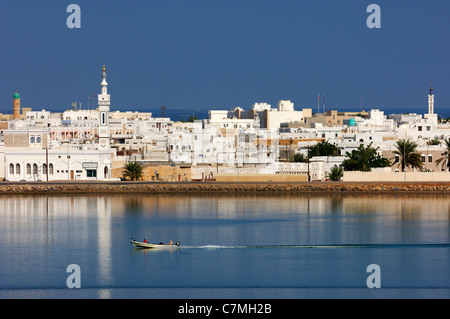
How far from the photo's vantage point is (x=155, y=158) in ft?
210

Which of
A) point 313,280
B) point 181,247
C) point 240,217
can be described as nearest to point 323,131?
point 240,217

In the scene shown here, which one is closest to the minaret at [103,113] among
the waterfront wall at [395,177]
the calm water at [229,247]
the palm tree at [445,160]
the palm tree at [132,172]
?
the palm tree at [132,172]

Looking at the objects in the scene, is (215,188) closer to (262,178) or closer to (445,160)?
(262,178)

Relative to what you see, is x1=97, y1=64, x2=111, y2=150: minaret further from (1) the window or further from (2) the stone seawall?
(2) the stone seawall

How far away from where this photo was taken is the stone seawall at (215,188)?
177ft

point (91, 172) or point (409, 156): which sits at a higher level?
point (409, 156)

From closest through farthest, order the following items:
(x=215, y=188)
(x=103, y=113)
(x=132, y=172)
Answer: (x=215, y=188) → (x=132, y=172) → (x=103, y=113)

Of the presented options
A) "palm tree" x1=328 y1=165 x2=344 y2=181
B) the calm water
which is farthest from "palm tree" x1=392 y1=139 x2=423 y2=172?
the calm water

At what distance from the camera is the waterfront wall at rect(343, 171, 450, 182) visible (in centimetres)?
5572

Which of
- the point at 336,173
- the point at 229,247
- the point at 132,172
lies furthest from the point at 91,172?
the point at 229,247

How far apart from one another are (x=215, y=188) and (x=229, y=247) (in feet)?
62.8

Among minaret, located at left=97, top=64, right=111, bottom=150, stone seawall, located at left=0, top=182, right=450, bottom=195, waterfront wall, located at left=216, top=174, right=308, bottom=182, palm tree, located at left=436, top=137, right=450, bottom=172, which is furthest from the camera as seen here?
minaret, located at left=97, top=64, right=111, bottom=150

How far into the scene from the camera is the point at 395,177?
56.2 metres

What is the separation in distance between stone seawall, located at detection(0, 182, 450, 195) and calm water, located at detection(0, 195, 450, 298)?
2.51m
